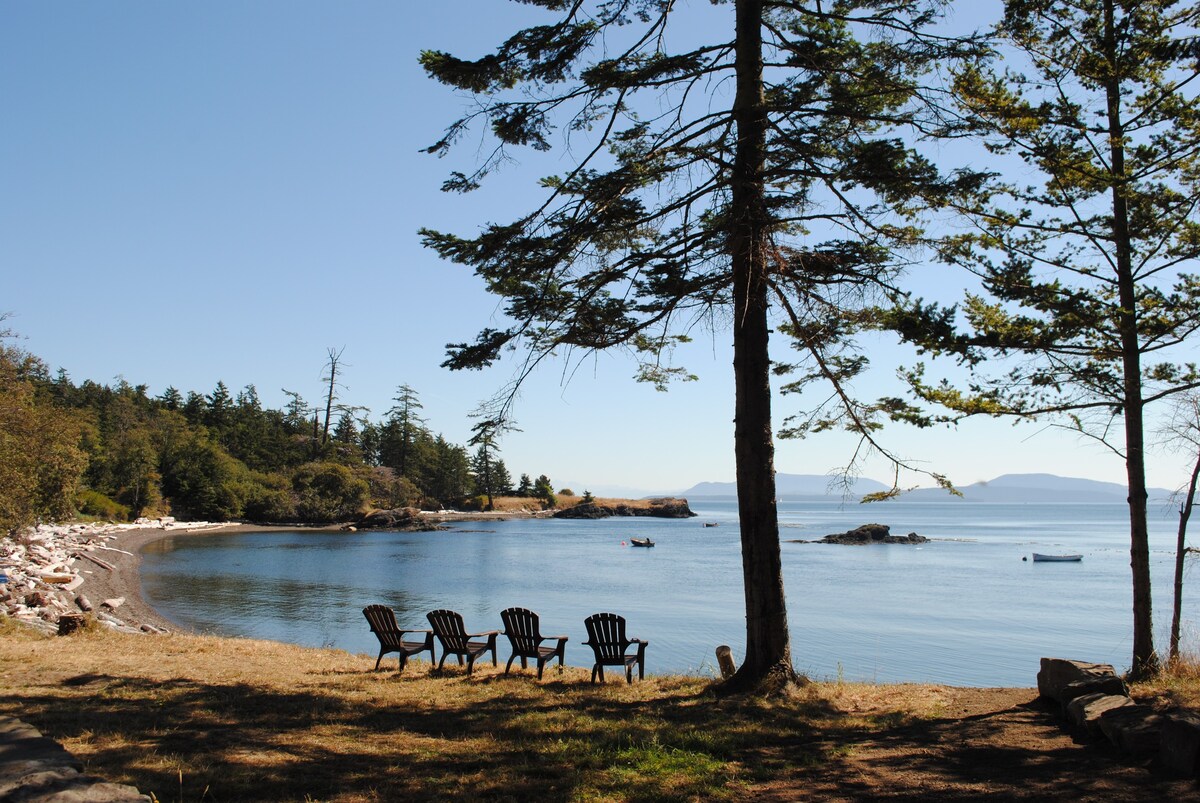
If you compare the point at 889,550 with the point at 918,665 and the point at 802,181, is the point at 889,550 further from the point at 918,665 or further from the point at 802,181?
the point at 802,181

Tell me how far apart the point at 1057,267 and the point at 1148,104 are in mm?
2004

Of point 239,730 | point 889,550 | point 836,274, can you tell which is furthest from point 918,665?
point 889,550

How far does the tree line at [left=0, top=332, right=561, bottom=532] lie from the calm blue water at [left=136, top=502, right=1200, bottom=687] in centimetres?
557

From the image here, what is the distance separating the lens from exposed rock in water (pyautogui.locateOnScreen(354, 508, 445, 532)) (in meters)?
65.6

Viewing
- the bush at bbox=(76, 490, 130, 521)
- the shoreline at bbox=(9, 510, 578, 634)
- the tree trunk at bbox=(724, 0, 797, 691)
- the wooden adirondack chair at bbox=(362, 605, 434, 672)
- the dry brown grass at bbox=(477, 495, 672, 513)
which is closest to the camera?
the tree trunk at bbox=(724, 0, 797, 691)

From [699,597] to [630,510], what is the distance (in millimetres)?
78126

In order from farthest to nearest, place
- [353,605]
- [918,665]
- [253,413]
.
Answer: [253,413] < [353,605] < [918,665]

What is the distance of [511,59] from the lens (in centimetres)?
793

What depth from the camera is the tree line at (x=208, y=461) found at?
23430 millimetres

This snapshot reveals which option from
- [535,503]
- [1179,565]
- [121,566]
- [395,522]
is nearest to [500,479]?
[535,503]

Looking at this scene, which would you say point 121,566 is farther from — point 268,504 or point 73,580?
point 268,504

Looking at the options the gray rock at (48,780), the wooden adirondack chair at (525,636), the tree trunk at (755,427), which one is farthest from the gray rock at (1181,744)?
the wooden adirondack chair at (525,636)

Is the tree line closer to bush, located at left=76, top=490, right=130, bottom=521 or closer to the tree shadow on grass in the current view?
bush, located at left=76, top=490, right=130, bottom=521

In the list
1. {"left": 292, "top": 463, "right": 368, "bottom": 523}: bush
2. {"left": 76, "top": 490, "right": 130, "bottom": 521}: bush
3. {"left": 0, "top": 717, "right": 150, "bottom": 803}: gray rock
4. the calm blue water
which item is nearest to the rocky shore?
the calm blue water
